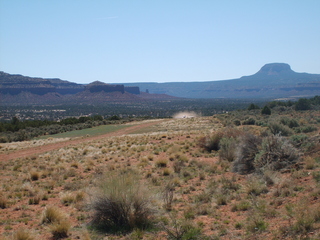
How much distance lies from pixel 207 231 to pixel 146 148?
17.5 metres

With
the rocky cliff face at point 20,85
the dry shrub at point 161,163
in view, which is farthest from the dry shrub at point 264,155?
the rocky cliff face at point 20,85

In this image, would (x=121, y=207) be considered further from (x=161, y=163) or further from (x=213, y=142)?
(x=213, y=142)

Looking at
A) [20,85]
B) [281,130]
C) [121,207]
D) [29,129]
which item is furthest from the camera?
[20,85]

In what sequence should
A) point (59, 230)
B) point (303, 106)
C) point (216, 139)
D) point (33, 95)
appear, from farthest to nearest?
point (33, 95)
point (303, 106)
point (216, 139)
point (59, 230)

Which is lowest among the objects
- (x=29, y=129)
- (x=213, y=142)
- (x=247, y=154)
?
(x=29, y=129)

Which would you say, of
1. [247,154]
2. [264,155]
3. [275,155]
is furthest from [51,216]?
[275,155]

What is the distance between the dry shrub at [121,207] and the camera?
820 centimetres

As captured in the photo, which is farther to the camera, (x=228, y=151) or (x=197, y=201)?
(x=228, y=151)

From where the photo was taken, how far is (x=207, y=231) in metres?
7.44

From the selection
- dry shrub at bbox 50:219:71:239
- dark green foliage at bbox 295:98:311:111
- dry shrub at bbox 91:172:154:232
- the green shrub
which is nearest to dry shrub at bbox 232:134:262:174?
the green shrub

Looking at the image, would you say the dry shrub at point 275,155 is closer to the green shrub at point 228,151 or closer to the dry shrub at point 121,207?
the green shrub at point 228,151

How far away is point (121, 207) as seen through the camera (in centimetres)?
823

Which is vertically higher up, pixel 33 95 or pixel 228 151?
pixel 33 95

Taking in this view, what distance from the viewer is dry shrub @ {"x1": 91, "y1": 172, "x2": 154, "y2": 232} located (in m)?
8.20
